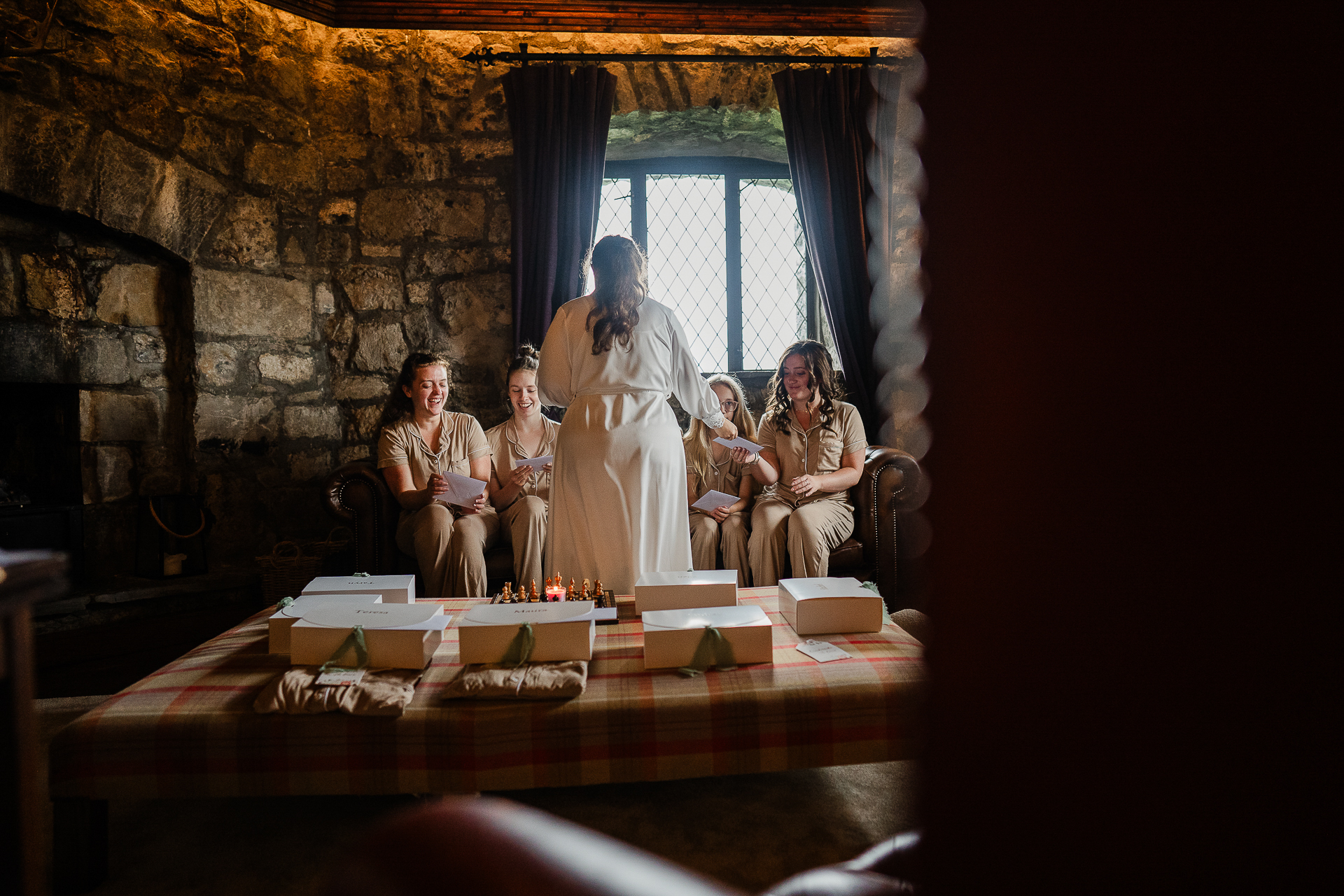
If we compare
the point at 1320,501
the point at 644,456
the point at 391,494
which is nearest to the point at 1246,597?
the point at 1320,501

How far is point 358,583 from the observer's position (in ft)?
6.41

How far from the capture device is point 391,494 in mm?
2998

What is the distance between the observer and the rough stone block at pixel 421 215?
3.86 m

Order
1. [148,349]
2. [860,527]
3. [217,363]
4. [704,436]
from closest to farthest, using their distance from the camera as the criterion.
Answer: [860,527] < [148,349] < [217,363] < [704,436]

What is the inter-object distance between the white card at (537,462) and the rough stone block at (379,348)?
1083 mm

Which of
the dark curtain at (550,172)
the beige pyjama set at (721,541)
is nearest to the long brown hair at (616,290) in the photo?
the beige pyjama set at (721,541)

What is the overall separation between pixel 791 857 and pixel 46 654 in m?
2.80

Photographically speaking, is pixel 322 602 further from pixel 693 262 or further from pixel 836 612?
pixel 693 262

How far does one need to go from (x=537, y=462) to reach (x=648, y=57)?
2.39m

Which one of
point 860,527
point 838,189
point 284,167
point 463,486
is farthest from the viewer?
point 838,189

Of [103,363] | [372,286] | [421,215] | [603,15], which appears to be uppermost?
[603,15]

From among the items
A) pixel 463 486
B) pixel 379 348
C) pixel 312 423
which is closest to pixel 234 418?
pixel 312 423

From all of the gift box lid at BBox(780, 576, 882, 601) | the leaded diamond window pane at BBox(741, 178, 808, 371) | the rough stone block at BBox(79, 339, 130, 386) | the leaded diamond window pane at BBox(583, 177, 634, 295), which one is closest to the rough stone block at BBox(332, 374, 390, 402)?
the rough stone block at BBox(79, 339, 130, 386)

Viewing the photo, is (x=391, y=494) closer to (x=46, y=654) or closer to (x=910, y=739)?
(x=46, y=654)
